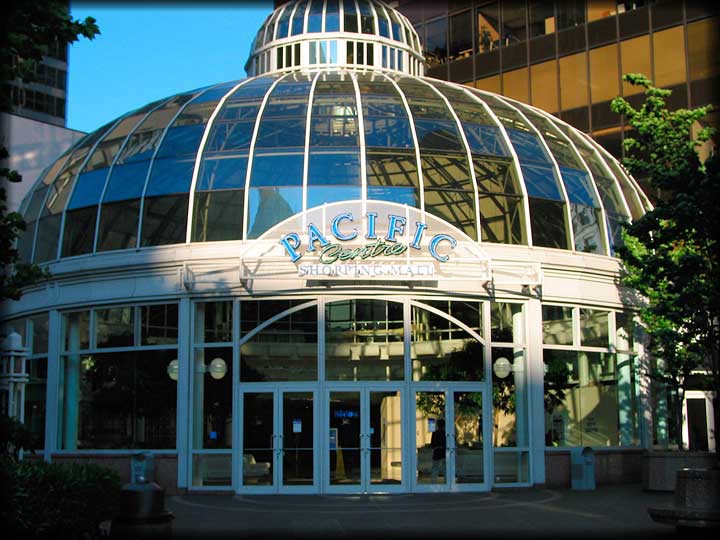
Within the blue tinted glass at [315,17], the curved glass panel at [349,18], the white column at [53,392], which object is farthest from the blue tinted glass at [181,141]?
the curved glass panel at [349,18]

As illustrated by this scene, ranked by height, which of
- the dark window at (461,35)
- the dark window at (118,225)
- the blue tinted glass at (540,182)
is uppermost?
the dark window at (461,35)

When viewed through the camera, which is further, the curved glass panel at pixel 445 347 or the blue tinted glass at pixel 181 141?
the blue tinted glass at pixel 181 141

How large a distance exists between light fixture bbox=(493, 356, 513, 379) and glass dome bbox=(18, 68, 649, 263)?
303 centimetres

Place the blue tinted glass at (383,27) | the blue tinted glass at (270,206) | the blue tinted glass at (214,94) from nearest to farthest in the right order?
1. the blue tinted glass at (270,206)
2. the blue tinted glass at (214,94)
3. the blue tinted glass at (383,27)

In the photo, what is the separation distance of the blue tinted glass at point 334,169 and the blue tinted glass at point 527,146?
4.79 meters

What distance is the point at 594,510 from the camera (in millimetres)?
19781

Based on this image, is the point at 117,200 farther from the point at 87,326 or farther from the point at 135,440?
the point at 135,440

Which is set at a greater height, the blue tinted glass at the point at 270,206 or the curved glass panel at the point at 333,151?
the curved glass panel at the point at 333,151

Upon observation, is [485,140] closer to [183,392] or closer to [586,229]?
[586,229]

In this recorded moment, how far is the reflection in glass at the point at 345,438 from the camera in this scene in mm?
23359

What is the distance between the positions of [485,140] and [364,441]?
8812mm

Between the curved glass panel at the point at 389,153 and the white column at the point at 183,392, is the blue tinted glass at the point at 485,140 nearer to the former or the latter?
the curved glass panel at the point at 389,153

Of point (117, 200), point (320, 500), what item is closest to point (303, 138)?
point (117, 200)

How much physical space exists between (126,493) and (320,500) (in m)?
8.36
